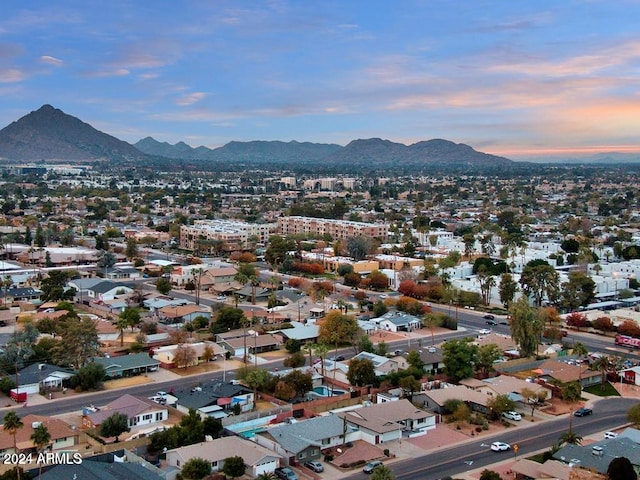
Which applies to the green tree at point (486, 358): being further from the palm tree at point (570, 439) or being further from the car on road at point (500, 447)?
the car on road at point (500, 447)

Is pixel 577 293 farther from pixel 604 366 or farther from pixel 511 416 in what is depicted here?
pixel 511 416

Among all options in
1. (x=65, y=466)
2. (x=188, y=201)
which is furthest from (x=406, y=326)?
(x=188, y=201)

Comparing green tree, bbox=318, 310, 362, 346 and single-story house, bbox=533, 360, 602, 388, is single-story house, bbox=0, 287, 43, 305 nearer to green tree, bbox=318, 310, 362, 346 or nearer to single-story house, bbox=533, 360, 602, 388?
green tree, bbox=318, 310, 362, 346

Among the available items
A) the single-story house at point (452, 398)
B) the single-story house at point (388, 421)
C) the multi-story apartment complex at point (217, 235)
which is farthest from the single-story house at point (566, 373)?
the multi-story apartment complex at point (217, 235)

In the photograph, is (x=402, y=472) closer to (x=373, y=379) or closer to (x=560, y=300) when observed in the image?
(x=373, y=379)

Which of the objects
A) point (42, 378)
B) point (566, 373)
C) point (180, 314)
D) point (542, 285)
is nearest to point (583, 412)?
point (566, 373)

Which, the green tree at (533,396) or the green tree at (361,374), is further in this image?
the green tree at (361,374)

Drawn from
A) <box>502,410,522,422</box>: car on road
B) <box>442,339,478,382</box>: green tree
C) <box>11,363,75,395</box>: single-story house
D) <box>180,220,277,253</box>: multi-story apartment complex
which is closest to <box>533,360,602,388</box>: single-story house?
<box>442,339,478,382</box>: green tree
